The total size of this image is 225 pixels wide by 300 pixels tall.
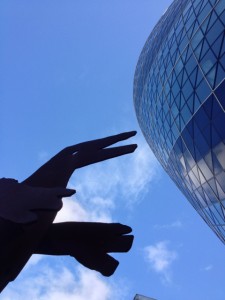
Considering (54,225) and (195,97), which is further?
(195,97)

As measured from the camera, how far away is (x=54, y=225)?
429 cm

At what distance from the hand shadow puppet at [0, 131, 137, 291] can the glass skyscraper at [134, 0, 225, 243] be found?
13941 millimetres

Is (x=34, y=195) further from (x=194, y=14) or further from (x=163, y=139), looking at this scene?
(x=163, y=139)

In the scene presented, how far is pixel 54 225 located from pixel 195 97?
16798 millimetres

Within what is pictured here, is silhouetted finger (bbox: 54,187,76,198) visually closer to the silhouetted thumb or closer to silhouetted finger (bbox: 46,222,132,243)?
the silhouetted thumb

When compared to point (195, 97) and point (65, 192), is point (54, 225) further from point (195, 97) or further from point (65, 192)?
point (195, 97)

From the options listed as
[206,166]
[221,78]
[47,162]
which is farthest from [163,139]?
[47,162]

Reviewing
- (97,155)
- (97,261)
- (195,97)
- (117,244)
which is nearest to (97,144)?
(97,155)

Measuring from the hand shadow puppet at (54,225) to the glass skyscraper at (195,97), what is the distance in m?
13.9

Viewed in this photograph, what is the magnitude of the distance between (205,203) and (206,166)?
472 cm

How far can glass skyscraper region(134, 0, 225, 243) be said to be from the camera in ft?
59.3

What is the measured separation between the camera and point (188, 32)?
21.6m

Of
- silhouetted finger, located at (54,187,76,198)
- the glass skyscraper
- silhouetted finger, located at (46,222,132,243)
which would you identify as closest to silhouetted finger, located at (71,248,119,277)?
silhouetted finger, located at (46,222,132,243)

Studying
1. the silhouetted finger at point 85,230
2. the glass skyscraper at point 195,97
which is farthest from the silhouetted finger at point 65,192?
the glass skyscraper at point 195,97
